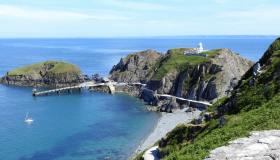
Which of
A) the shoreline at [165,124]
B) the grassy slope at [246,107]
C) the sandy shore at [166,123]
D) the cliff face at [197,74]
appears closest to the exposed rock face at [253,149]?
the grassy slope at [246,107]

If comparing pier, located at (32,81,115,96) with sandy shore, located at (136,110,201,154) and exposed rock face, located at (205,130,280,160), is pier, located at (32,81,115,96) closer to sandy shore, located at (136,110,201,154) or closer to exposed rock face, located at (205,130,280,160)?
sandy shore, located at (136,110,201,154)

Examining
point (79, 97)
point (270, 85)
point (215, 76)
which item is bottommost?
point (79, 97)

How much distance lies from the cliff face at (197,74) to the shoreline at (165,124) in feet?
40.2

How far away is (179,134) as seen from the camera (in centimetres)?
5506

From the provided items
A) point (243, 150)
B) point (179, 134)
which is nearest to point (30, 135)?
point (179, 134)

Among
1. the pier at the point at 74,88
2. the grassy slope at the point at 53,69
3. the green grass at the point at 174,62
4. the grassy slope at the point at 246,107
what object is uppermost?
the grassy slope at the point at 246,107

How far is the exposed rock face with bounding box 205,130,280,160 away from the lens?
1845 cm

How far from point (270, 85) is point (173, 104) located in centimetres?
8006

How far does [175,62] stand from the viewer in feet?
523

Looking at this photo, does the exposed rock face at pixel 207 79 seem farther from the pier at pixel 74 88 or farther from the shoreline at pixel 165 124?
the pier at pixel 74 88

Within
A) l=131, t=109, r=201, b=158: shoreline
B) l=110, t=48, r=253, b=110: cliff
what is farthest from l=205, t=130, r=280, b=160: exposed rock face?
l=110, t=48, r=253, b=110: cliff

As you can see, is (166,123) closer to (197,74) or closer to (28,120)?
(28,120)

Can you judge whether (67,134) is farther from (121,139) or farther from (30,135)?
(121,139)

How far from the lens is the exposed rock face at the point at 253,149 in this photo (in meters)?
18.5
